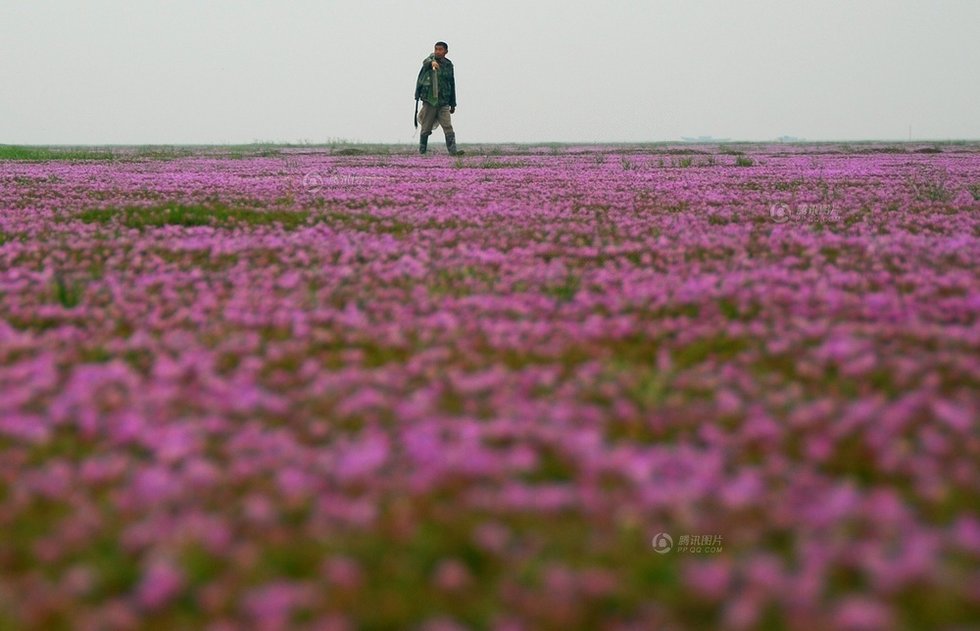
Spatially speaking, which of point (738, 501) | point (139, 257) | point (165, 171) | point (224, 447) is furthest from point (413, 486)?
point (165, 171)

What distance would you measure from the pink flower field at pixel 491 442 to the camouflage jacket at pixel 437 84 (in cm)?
2560

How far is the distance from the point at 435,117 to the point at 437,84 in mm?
1746

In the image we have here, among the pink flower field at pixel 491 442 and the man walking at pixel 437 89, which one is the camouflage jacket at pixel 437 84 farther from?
the pink flower field at pixel 491 442

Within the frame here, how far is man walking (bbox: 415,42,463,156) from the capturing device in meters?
32.9

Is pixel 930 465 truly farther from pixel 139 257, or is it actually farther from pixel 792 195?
pixel 792 195

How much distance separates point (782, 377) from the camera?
4.72 meters

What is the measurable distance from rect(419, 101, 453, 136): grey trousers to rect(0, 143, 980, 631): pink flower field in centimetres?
2620

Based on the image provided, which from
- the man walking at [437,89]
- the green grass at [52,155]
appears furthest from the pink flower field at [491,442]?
the green grass at [52,155]

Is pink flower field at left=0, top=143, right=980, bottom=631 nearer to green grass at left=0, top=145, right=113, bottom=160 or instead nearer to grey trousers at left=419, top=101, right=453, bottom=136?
grey trousers at left=419, top=101, right=453, bottom=136

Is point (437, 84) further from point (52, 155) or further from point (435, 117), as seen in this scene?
point (52, 155)

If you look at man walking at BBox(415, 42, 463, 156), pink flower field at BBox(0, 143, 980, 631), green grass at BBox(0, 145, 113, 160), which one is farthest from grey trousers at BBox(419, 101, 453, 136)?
pink flower field at BBox(0, 143, 980, 631)

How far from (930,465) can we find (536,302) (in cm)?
359

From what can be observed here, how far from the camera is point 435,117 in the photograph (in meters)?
34.4

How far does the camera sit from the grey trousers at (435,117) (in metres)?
34.0
